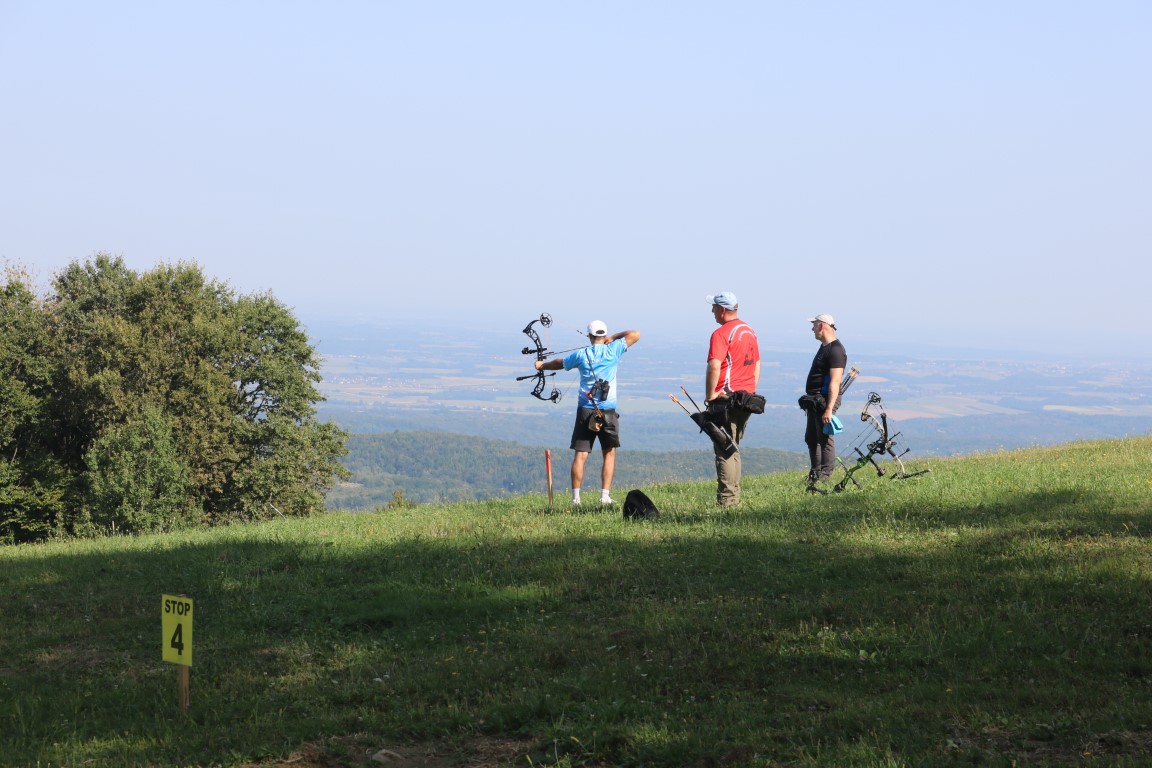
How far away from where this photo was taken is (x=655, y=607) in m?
8.89

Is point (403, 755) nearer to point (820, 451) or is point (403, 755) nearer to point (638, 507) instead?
point (638, 507)

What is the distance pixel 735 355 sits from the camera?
13.8 meters

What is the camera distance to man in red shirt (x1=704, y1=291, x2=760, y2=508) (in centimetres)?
1361

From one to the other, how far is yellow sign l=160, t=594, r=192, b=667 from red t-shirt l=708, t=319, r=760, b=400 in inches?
318

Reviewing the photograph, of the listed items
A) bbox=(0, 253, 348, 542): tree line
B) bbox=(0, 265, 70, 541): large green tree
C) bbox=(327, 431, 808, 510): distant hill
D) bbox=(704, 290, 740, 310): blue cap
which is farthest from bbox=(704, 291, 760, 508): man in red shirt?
bbox=(327, 431, 808, 510): distant hill

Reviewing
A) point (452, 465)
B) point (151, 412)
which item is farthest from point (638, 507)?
point (452, 465)

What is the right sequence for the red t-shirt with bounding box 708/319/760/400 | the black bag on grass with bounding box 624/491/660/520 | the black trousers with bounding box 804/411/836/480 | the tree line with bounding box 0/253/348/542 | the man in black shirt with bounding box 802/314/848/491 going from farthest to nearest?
the tree line with bounding box 0/253/348/542, the black trousers with bounding box 804/411/836/480, the man in black shirt with bounding box 802/314/848/491, the red t-shirt with bounding box 708/319/760/400, the black bag on grass with bounding box 624/491/660/520

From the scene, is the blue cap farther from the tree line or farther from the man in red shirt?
the tree line

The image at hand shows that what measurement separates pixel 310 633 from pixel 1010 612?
5.61 m

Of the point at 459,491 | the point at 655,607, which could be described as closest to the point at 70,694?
the point at 655,607

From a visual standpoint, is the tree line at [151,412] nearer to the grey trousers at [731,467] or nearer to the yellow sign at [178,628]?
the grey trousers at [731,467]

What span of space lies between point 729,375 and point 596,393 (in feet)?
6.17

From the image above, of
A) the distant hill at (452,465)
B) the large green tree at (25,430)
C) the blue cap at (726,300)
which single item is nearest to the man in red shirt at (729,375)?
the blue cap at (726,300)

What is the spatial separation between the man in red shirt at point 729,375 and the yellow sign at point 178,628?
7.97 m
